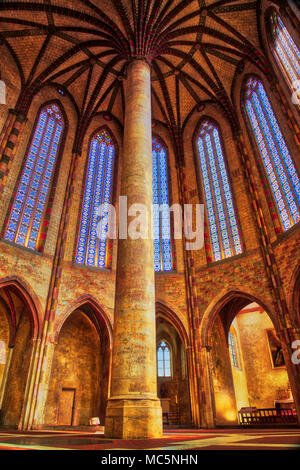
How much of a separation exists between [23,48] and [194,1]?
8358mm

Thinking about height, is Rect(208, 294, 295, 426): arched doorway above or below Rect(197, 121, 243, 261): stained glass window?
below

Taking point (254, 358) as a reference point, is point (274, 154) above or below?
above

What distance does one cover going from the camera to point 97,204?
1692 cm

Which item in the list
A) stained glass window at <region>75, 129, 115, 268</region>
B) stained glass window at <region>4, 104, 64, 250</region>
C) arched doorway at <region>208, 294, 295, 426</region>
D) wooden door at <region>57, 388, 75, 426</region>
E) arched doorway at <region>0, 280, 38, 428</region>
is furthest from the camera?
arched doorway at <region>208, 294, 295, 426</region>

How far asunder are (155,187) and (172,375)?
11.8m

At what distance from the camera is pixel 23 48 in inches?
603

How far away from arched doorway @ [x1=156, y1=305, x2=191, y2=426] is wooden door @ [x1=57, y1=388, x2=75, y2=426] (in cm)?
464

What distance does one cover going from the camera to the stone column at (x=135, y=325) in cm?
561

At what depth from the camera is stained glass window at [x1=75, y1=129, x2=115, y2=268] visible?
51.3 ft

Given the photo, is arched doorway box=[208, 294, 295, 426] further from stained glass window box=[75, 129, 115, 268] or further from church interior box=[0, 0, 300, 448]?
stained glass window box=[75, 129, 115, 268]

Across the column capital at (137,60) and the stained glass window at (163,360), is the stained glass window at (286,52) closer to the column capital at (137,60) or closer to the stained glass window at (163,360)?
the column capital at (137,60)

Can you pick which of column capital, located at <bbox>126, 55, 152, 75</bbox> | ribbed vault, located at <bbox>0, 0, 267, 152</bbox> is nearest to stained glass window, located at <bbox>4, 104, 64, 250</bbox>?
ribbed vault, located at <bbox>0, 0, 267, 152</bbox>

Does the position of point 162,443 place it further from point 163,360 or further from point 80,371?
point 163,360

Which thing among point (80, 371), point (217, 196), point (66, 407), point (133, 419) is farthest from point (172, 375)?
point (133, 419)
